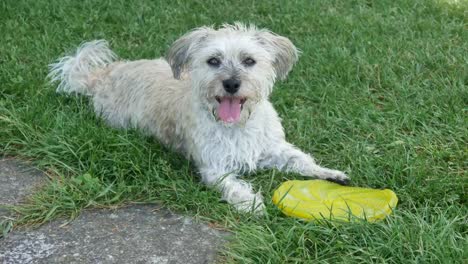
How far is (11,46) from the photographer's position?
6.29 meters

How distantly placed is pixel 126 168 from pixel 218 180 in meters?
→ 0.63

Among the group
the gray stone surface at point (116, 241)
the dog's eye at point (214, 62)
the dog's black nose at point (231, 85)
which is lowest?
the gray stone surface at point (116, 241)

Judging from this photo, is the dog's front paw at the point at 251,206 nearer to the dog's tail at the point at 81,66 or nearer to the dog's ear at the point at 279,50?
the dog's ear at the point at 279,50

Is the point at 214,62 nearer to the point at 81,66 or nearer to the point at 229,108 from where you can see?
the point at 229,108

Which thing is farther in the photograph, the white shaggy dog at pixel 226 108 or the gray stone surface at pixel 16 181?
the white shaggy dog at pixel 226 108

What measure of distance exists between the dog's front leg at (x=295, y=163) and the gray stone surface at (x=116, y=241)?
0.97 meters

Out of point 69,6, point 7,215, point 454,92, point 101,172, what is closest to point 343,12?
point 454,92

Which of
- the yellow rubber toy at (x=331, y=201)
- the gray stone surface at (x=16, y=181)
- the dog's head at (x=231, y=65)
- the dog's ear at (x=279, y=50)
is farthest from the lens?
the dog's ear at (x=279, y=50)

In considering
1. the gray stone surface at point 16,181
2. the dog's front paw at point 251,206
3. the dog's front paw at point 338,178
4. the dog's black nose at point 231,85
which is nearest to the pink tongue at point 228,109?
the dog's black nose at point 231,85

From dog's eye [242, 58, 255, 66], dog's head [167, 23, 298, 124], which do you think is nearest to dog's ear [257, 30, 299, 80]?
dog's head [167, 23, 298, 124]

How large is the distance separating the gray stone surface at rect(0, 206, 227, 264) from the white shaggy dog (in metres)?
0.44

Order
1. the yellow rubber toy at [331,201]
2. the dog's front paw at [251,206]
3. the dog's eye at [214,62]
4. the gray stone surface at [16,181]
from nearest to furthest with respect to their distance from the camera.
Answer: the yellow rubber toy at [331,201] < the dog's front paw at [251,206] < the gray stone surface at [16,181] < the dog's eye at [214,62]

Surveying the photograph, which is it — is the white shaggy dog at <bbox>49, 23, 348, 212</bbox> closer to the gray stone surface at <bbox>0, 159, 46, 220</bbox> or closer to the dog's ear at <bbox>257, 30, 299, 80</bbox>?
the dog's ear at <bbox>257, 30, 299, 80</bbox>

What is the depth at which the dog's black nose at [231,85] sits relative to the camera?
4.13m
